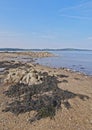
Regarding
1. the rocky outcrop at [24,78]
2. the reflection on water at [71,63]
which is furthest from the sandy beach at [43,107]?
the reflection on water at [71,63]

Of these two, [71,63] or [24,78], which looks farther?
[71,63]

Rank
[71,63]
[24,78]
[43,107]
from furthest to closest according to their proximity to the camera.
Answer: [71,63] < [24,78] < [43,107]

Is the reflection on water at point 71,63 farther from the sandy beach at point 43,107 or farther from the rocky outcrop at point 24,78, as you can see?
the sandy beach at point 43,107

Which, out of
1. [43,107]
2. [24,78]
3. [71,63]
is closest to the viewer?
[43,107]

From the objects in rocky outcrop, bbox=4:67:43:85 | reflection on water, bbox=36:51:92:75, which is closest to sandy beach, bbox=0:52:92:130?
rocky outcrop, bbox=4:67:43:85

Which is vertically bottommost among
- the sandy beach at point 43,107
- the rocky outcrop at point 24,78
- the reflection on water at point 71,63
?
the reflection on water at point 71,63

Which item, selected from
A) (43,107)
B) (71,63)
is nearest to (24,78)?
(43,107)

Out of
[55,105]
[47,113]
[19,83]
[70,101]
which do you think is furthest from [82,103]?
[19,83]

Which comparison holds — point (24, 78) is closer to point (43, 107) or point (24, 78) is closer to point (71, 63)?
point (43, 107)

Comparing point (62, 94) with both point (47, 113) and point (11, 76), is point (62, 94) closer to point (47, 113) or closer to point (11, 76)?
point (47, 113)

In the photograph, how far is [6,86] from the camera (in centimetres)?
2247

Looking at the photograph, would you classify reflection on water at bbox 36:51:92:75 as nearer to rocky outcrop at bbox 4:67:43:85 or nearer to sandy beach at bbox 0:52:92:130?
rocky outcrop at bbox 4:67:43:85

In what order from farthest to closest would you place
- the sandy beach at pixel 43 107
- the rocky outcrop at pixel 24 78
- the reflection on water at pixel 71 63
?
the reflection on water at pixel 71 63
the rocky outcrop at pixel 24 78
the sandy beach at pixel 43 107

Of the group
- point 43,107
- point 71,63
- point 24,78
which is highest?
point 24,78
